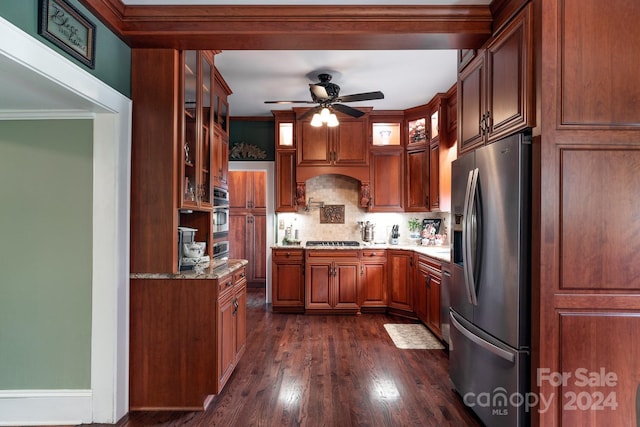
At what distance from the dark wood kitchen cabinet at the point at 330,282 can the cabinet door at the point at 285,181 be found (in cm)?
82

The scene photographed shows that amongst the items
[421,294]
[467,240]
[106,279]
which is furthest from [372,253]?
[106,279]

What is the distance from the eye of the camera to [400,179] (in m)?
4.80

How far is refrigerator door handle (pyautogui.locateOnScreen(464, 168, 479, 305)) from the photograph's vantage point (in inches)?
82.2

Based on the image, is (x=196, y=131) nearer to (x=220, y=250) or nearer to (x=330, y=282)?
(x=220, y=250)

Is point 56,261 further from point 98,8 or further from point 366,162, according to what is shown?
point 366,162

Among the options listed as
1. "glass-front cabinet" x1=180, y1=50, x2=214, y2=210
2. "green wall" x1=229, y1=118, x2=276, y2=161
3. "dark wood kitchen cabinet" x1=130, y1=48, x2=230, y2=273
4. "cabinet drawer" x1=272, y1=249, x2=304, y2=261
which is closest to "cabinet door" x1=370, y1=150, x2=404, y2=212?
"cabinet drawer" x1=272, y1=249, x2=304, y2=261

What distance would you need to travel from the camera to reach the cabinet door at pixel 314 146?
186 inches

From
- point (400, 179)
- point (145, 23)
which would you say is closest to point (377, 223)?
point (400, 179)

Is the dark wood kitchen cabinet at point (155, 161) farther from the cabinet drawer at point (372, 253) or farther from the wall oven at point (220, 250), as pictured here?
the cabinet drawer at point (372, 253)

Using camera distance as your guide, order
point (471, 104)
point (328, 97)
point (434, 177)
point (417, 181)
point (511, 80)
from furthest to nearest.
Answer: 1. point (417, 181)
2. point (434, 177)
3. point (328, 97)
4. point (471, 104)
5. point (511, 80)

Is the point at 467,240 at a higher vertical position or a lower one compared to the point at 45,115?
lower

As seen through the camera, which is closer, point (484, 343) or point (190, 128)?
point (484, 343)

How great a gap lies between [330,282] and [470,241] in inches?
103

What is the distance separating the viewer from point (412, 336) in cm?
372
